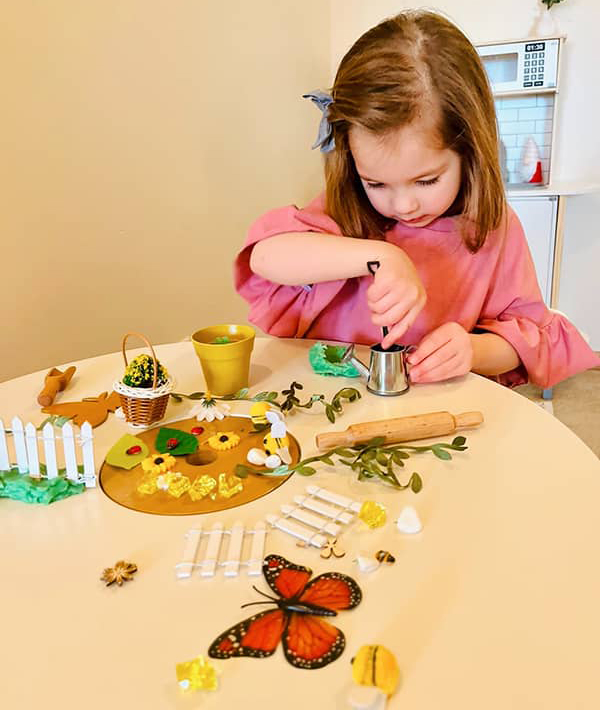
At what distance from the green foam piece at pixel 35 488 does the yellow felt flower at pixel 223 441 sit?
14cm

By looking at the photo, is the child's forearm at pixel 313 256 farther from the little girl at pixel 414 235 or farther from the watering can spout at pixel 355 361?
the watering can spout at pixel 355 361

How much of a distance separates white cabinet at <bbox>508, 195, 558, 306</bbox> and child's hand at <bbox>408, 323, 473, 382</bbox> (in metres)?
1.74

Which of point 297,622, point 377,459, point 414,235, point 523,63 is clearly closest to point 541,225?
point 523,63

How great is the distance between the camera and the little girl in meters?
0.79

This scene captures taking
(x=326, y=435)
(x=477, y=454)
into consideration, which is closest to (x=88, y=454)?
(x=326, y=435)

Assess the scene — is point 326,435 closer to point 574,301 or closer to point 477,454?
point 477,454

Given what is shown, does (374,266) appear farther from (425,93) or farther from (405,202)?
(425,93)

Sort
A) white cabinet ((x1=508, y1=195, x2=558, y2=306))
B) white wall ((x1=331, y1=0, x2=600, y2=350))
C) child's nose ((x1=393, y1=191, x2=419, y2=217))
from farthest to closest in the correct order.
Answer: white wall ((x1=331, y1=0, x2=600, y2=350)), white cabinet ((x1=508, y1=195, x2=558, y2=306)), child's nose ((x1=393, y1=191, x2=419, y2=217))

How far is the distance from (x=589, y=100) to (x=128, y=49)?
2021mm

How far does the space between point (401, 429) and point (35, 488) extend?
1.16 feet

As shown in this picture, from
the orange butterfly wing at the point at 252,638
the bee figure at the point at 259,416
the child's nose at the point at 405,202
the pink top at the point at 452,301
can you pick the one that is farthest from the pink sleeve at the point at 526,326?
the orange butterfly wing at the point at 252,638

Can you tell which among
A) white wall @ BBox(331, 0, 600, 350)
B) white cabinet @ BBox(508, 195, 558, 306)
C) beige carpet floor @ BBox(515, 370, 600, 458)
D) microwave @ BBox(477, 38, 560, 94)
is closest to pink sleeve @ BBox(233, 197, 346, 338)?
beige carpet floor @ BBox(515, 370, 600, 458)

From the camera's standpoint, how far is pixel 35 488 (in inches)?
21.6

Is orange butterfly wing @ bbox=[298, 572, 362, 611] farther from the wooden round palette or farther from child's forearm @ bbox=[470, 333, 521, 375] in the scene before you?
child's forearm @ bbox=[470, 333, 521, 375]
